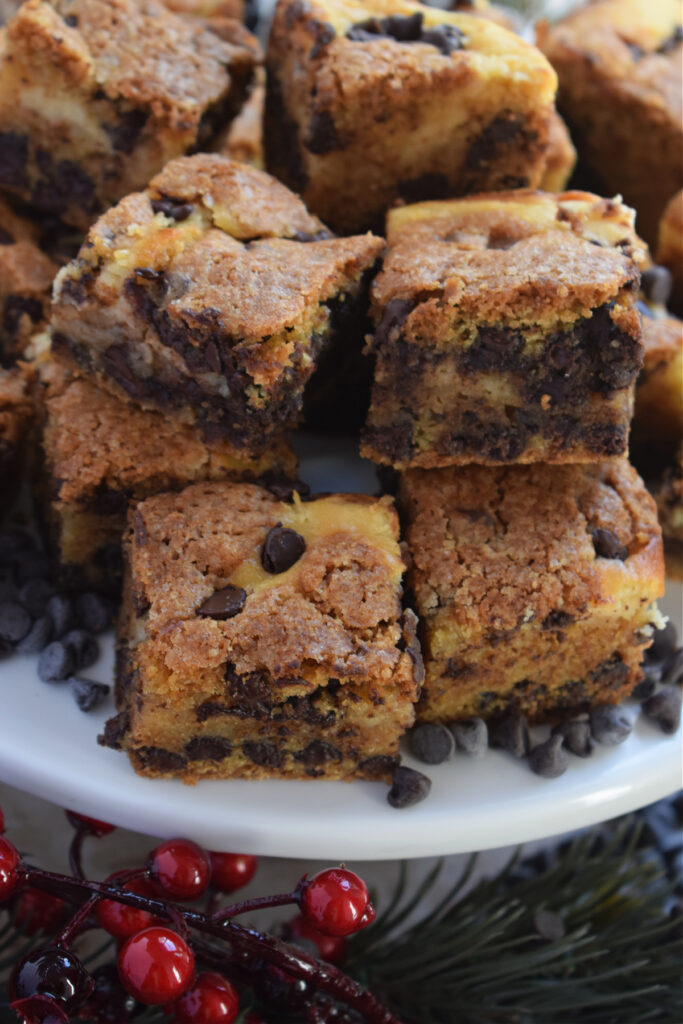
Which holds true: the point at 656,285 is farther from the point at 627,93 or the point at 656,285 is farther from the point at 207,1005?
the point at 207,1005

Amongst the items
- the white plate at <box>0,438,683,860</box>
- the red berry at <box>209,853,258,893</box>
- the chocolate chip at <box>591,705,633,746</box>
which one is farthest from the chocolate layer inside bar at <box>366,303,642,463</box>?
the red berry at <box>209,853,258,893</box>

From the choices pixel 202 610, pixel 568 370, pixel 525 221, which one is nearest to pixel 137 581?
pixel 202 610

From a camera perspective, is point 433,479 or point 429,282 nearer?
point 429,282

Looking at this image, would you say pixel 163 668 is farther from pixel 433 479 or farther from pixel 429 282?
pixel 429 282

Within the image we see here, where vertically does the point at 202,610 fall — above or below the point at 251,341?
below

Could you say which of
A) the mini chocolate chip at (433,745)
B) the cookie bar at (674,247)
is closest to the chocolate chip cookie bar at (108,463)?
the mini chocolate chip at (433,745)

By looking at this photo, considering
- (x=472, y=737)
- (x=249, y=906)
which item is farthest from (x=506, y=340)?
(x=249, y=906)

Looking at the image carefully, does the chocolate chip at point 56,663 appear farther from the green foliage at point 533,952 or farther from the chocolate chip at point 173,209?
the chocolate chip at point 173,209
